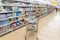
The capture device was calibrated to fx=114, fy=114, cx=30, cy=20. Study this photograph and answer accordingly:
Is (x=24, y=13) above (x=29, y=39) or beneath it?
above

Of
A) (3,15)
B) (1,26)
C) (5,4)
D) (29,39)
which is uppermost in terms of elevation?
(5,4)

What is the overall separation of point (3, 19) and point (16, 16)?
0.98 metres

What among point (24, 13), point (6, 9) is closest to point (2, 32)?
point (6, 9)

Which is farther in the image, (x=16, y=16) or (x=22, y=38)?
(x=16, y=16)

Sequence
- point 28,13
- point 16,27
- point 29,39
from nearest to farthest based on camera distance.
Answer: point 29,39, point 16,27, point 28,13

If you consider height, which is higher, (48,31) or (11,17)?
(11,17)

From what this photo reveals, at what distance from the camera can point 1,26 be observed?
411 cm

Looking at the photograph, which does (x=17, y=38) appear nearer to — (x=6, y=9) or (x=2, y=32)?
(x=2, y=32)

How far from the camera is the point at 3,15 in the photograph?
4.25m

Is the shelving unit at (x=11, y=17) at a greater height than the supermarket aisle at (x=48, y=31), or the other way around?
the shelving unit at (x=11, y=17)

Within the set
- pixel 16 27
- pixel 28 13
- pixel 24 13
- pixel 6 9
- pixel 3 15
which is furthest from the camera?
pixel 28 13

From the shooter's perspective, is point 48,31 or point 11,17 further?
point 48,31

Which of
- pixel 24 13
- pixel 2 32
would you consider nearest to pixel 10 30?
pixel 2 32

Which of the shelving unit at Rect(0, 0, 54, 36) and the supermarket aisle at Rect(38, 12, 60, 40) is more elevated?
the shelving unit at Rect(0, 0, 54, 36)
